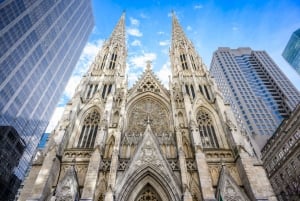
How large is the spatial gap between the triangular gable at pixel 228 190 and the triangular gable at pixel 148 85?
37.3ft

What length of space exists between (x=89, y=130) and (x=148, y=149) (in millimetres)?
6949

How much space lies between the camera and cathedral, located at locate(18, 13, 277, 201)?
13.4 meters

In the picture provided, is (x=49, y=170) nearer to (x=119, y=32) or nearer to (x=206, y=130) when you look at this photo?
(x=206, y=130)

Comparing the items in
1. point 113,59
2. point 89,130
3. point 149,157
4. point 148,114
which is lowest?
point 149,157

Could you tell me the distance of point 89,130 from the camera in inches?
741

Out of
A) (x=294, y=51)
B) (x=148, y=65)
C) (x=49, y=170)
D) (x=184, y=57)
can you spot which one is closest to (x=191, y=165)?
(x=49, y=170)

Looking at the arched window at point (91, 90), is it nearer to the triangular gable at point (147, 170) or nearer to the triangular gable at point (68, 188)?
the triangular gable at point (147, 170)

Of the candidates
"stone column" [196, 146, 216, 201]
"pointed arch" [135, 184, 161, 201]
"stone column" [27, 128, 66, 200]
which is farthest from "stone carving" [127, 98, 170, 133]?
"stone column" [27, 128, 66, 200]

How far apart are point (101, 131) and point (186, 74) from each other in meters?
14.2

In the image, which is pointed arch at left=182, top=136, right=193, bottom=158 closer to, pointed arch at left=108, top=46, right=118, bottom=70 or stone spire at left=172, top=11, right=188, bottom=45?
pointed arch at left=108, top=46, right=118, bottom=70

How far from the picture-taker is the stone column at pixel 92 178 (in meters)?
12.6

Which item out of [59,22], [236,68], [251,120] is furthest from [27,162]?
[236,68]

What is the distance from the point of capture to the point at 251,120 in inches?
1948

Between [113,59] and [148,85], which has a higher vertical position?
[113,59]
